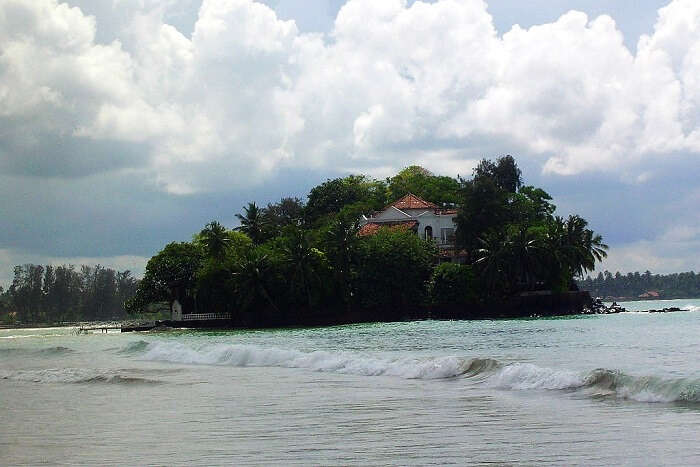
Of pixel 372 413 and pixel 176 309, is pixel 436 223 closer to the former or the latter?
pixel 176 309

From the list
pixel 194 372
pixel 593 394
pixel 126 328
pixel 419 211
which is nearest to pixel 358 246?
pixel 419 211

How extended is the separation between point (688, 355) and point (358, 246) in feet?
186

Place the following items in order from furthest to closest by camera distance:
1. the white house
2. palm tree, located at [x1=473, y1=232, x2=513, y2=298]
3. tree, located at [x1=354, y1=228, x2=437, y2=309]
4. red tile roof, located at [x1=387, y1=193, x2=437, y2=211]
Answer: red tile roof, located at [x1=387, y1=193, x2=437, y2=211] < the white house < tree, located at [x1=354, y1=228, x2=437, y2=309] < palm tree, located at [x1=473, y1=232, x2=513, y2=298]

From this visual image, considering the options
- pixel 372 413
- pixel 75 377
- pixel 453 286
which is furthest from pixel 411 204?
pixel 372 413

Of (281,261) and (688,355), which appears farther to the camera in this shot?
(281,261)

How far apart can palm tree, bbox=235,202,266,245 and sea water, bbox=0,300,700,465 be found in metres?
70.2

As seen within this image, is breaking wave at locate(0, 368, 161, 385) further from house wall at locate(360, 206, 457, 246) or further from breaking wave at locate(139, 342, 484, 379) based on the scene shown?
house wall at locate(360, 206, 457, 246)

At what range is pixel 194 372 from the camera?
24.0 meters

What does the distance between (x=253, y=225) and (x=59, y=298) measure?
80719 mm

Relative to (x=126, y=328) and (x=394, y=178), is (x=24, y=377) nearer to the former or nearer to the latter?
(x=126, y=328)

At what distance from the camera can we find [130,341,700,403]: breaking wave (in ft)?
44.5

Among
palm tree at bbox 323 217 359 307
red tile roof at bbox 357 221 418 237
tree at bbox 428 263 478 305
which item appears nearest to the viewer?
tree at bbox 428 263 478 305

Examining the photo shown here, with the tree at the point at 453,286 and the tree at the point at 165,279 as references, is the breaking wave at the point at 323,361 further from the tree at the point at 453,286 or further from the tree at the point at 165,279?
the tree at the point at 165,279

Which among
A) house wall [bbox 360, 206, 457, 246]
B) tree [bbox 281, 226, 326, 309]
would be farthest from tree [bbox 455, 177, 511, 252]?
tree [bbox 281, 226, 326, 309]
